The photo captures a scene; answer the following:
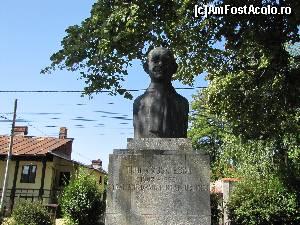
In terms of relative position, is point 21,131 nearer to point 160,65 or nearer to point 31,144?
point 31,144

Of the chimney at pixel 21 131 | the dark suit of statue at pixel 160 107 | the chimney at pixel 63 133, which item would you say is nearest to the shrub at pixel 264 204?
the dark suit of statue at pixel 160 107

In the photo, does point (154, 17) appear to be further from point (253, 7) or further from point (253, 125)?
point (253, 125)

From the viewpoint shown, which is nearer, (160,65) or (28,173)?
(160,65)

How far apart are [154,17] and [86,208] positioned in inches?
378

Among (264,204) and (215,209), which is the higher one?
(264,204)

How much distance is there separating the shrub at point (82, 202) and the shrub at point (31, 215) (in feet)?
3.44

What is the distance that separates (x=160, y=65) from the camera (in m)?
6.64

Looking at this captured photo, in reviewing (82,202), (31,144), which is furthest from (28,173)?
(82,202)

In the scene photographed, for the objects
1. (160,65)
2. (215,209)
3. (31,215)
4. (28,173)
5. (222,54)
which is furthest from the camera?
(28,173)

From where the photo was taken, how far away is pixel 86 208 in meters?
18.1

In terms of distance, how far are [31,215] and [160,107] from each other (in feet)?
41.4

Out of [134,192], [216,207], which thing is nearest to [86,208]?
[216,207]

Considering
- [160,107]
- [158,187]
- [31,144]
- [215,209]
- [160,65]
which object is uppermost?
[31,144]

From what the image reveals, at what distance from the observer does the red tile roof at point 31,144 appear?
31.0 m
